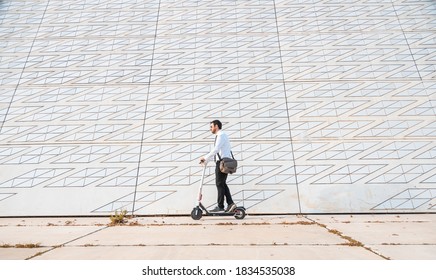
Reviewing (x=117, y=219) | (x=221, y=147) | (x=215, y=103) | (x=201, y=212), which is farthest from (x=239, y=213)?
(x=215, y=103)

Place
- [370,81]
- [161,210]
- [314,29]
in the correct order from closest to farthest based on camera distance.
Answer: [161,210] < [370,81] < [314,29]

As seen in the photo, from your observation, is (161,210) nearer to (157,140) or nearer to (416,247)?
(157,140)

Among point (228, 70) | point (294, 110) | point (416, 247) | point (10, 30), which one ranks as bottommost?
point (294, 110)

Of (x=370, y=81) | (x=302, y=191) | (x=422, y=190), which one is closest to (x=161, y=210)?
(x=302, y=191)

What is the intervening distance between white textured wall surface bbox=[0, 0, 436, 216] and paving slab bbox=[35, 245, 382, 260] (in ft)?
8.34

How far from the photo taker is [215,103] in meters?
6.06

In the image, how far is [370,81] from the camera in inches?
246

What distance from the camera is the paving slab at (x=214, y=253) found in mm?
2061

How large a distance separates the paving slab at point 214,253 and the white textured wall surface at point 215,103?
8.34 ft

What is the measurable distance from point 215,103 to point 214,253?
4.18 meters

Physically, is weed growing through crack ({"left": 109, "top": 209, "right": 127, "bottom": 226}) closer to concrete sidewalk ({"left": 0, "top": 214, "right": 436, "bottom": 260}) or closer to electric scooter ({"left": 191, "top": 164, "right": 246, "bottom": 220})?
concrete sidewalk ({"left": 0, "top": 214, "right": 436, "bottom": 260})

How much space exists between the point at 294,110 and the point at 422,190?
251 cm

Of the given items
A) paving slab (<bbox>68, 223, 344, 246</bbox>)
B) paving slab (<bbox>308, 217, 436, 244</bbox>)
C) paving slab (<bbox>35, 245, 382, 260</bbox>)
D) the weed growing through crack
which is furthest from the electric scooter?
paving slab (<bbox>35, 245, 382, 260</bbox>)

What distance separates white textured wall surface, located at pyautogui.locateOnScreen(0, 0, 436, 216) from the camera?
16.6 feet
